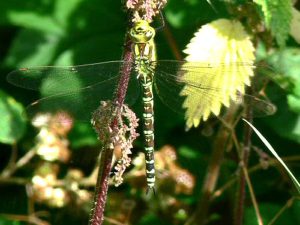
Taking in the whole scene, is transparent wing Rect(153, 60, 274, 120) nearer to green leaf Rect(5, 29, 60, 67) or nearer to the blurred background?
the blurred background

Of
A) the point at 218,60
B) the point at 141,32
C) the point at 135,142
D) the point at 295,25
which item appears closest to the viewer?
the point at 141,32

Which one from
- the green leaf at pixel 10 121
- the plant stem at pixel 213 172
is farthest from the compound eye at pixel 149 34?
the green leaf at pixel 10 121

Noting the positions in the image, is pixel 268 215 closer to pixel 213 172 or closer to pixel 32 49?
pixel 213 172

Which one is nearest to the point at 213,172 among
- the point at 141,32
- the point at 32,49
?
the point at 141,32

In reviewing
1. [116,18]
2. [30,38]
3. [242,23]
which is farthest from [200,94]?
[30,38]

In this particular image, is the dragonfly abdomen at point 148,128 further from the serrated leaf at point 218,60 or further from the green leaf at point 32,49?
the green leaf at point 32,49

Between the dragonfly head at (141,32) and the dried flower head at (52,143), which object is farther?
the dried flower head at (52,143)

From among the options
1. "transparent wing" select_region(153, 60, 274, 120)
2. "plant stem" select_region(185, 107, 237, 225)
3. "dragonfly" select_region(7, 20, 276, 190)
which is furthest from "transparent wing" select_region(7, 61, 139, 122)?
"plant stem" select_region(185, 107, 237, 225)
